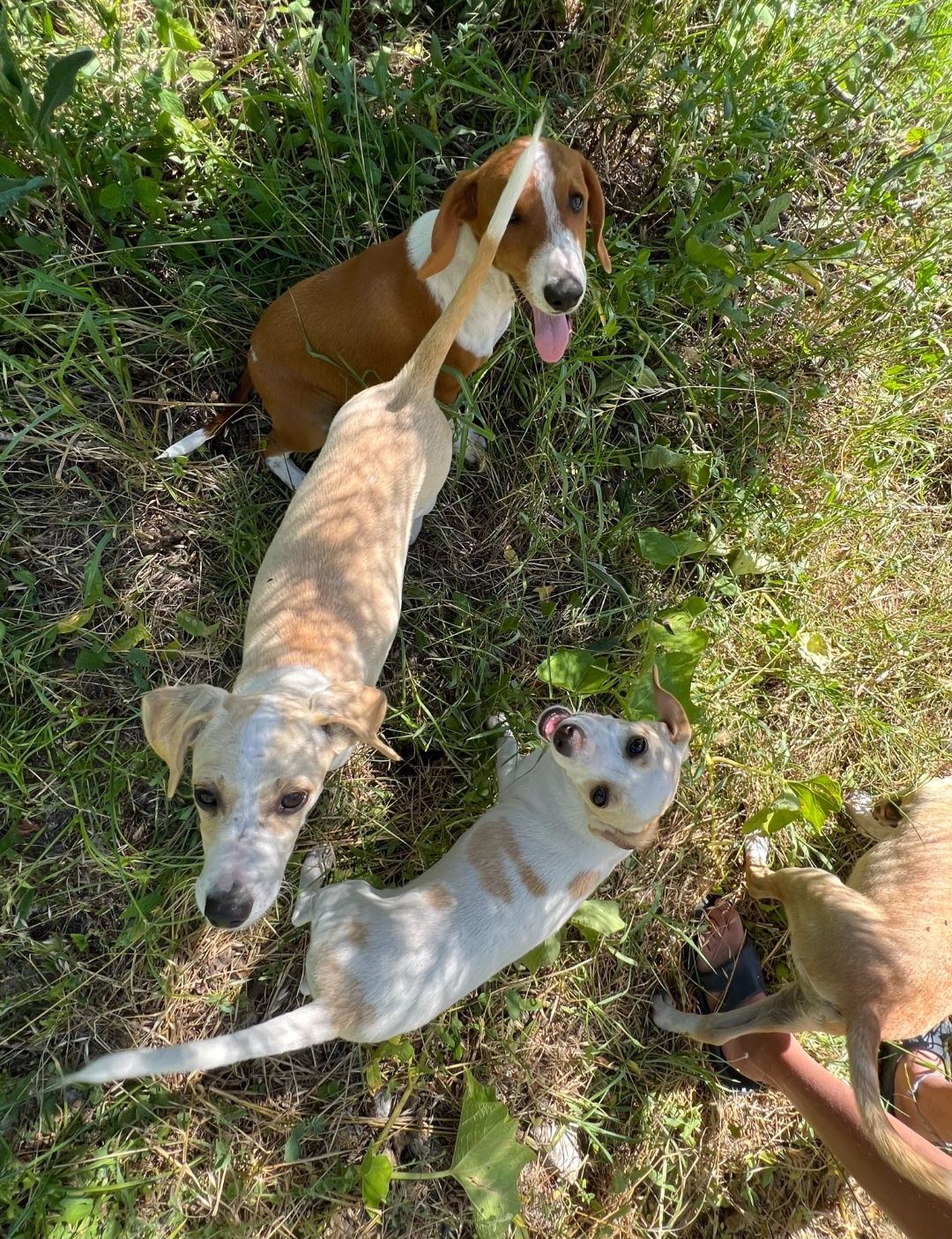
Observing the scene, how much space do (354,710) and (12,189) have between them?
220cm

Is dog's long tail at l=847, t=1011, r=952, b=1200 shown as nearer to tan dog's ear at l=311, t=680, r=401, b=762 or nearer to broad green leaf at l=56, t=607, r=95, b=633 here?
tan dog's ear at l=311, t=680, r=401, b=762

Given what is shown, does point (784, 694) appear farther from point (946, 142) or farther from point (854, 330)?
point (946, 142)

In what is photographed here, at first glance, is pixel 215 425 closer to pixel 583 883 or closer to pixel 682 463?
pixel 682 463

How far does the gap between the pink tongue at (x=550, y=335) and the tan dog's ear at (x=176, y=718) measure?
1.90 meters

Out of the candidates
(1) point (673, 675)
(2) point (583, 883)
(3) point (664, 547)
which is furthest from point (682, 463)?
(2) point (583, 883)

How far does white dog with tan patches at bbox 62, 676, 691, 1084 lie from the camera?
2436mm

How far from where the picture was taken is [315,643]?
8.32 ft

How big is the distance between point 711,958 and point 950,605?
236 cm

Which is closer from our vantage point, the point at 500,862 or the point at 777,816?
the point at 500,862

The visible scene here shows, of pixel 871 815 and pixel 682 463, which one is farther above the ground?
pixel 682 463

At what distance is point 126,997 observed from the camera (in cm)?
298

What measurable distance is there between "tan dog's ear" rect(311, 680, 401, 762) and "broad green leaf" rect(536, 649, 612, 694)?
36.3 inches

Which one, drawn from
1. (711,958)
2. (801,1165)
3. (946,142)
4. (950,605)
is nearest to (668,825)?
(711,958)

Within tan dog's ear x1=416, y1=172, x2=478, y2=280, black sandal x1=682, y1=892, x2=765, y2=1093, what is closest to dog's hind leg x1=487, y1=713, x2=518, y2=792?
black sandal x1=682, y1=892, x2=765, y2=1093
